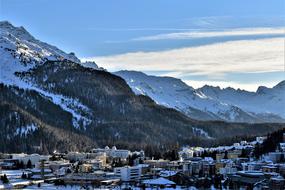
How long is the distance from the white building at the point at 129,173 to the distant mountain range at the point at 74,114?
118 ft

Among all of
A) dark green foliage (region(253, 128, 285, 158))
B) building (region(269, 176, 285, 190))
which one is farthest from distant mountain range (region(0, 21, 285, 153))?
building (region(269, 176, 285, 190))

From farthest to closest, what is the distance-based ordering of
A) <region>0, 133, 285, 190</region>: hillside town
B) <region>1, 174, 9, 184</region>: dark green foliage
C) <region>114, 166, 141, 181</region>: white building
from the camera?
1. <region>114, 166, 141, 181</region>: white building
2. <region>1, 174, 9, 184</region>: dark green foliage
3. <region>0, 133, 285, 190</region>: hillside town

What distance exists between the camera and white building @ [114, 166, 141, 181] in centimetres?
7850

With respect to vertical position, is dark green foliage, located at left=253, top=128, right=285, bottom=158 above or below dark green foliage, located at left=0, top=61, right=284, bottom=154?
below

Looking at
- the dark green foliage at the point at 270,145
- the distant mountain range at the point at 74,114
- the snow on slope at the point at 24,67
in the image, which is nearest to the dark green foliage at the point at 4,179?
the dark green foliage at the point at 270,145

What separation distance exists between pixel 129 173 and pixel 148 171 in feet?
19.0

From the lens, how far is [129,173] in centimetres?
7944

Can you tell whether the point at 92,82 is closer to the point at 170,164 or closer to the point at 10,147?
the point at 10,147

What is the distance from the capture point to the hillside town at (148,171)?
71188mm

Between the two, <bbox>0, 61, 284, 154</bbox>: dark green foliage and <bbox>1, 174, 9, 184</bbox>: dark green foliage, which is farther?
<bbox>0, 61, 284, 154</bbox>: dark green foliage

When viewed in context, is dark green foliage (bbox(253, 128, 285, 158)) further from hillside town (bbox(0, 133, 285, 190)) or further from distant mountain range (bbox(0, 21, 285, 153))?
distant mountain range (bbox(0, 21, 285, 153))

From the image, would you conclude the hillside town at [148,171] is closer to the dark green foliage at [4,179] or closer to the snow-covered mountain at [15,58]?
the dark green foliage at [4,179]

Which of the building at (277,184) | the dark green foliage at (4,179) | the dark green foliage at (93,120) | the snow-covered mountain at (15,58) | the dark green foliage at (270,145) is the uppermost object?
the snow-covered mountain at (15,58)

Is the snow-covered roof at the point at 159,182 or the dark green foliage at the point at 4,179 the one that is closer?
the snow-covered roof at the point at 159,182
